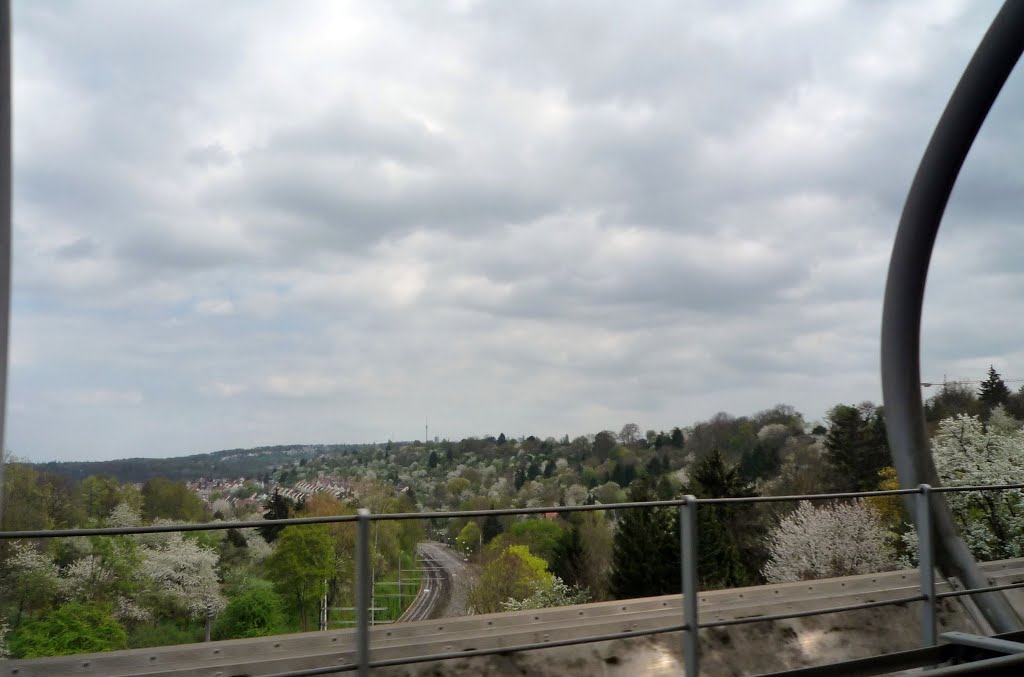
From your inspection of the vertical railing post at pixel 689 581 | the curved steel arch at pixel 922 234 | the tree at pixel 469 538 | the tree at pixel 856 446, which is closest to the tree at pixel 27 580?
the tree at pixel 469 538

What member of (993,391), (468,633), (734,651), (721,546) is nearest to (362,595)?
(468,633)

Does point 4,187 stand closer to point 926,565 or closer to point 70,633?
point 70,633

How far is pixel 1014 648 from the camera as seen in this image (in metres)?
4.89

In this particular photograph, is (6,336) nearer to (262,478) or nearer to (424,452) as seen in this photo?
(262,478)

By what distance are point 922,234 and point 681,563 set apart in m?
5.28

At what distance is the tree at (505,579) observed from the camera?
15.3 ft

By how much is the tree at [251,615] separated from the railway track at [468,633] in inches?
1.7

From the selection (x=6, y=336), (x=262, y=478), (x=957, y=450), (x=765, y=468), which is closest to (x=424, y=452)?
(x=765, y=468)

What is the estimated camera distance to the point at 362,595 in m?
4.00

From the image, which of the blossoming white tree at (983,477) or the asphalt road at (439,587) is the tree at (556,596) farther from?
the blossoming white tree at (983,477)

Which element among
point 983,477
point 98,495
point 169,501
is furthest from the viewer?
point 98,495

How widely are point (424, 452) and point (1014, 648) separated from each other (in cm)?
7645

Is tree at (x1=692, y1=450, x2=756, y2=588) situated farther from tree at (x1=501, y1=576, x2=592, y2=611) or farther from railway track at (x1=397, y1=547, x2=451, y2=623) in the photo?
railway track at (x1=397, y1=547, x2=451, y2=623)

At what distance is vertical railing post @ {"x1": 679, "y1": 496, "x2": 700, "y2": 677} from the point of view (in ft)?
15.9
